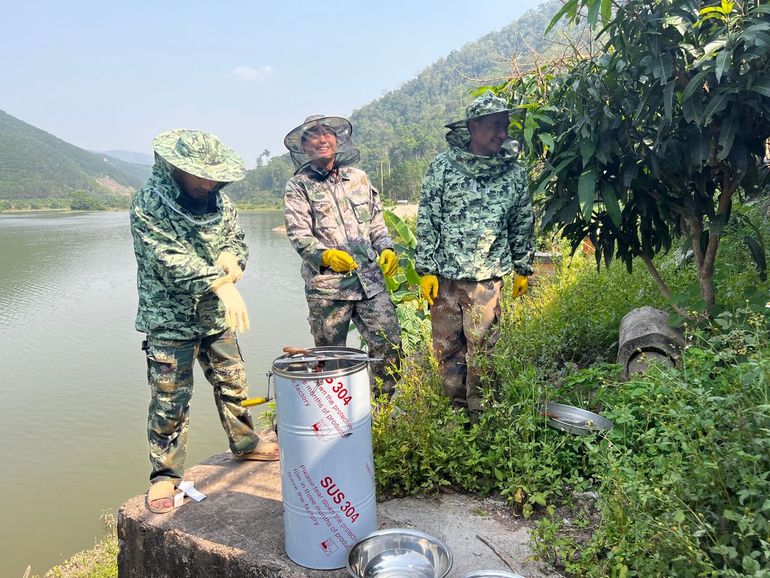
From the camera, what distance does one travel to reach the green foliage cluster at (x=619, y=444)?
1616 millimetres

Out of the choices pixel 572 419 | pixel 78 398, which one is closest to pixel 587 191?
pixel 572 419

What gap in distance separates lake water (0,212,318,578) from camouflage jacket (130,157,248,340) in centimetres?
368

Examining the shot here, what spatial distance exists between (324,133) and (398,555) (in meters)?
2.28

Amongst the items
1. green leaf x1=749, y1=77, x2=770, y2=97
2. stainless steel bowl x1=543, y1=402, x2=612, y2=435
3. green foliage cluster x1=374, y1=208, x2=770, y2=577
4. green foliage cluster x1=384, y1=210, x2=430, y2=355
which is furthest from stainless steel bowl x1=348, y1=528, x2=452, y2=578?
green foliage cluster x1=384, y1=210, x2=430, y2=355

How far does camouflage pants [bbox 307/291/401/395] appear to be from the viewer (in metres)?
3.18

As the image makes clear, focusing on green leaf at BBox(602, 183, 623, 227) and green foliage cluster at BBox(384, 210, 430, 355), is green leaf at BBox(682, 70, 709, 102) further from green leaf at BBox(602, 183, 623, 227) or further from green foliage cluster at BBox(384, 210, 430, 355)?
green foliage cluster at BBox(384, 210, 430, 355)

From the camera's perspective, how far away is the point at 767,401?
163 centimetres

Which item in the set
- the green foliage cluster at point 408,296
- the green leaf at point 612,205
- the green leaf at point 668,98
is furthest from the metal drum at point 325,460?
the green foliage cluster at point 408,296

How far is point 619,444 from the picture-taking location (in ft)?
7.93

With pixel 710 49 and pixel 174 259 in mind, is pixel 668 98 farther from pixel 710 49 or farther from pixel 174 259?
pixel 174 259

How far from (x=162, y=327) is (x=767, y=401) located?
2.43 metres

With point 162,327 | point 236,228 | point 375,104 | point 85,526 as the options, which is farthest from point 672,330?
point 375,104

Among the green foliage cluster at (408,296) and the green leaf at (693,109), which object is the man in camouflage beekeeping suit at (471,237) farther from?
the green foliage cluster at (408,296)

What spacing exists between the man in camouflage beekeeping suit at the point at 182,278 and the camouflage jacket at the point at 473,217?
104 cm
